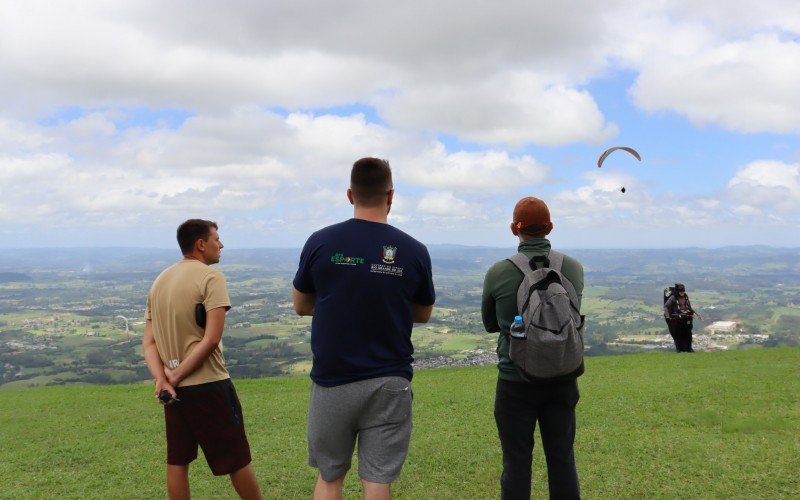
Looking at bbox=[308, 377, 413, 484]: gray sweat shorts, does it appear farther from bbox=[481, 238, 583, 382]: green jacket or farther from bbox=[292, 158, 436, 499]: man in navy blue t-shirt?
bbox=[481, 238, 583, 382]: green jacket

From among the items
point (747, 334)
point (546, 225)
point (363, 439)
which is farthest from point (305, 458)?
point (747, 334)

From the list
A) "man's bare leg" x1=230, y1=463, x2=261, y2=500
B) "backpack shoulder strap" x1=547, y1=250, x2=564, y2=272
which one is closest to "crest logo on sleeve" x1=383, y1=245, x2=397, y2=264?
"backpack shoulder strap" x1=547, y1=250, x2=564, y2=272

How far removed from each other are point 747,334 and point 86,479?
273 feet

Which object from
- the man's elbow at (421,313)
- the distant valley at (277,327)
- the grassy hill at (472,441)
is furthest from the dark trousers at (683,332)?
the man's elbow at (421,313)

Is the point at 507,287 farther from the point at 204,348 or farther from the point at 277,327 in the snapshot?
the point at 277,327

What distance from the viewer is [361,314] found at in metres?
3.52

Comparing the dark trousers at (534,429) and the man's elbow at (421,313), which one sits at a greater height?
the man's elbow at (421,313)

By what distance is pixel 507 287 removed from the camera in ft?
14.5

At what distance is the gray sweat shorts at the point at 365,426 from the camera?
3.54 m

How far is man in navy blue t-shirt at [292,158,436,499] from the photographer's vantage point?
353 centimetres

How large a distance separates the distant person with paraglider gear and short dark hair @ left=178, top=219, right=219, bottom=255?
15505mm

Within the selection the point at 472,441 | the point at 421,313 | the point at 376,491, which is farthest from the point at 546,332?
the point at 472,441

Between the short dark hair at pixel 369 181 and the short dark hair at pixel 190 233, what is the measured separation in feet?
6.27

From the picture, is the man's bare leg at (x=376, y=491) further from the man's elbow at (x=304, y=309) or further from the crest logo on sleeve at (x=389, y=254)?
the crest logo on sleeve at (x=389, y=254)
